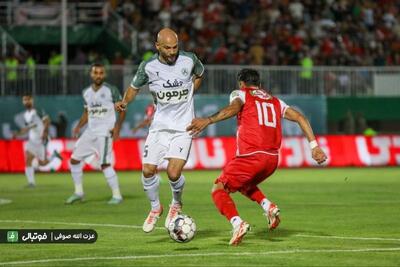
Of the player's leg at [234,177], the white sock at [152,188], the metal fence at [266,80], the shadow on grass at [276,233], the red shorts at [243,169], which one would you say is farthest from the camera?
the metal fence at [266,80]

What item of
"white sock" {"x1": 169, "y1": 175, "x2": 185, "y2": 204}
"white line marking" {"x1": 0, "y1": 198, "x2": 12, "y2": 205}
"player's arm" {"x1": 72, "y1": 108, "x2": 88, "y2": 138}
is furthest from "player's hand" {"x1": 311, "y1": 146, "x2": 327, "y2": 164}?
"white line marking" {"x1": 0, "y1": 198, "x2": 12, "y2": 205}

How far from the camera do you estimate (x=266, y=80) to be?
3766 centimetres

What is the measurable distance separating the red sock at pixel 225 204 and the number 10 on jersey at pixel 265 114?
1025mm

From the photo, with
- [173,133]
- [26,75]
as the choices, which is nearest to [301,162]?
[26,75]

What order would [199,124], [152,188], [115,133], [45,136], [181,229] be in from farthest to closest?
1. [45,136]
2. [115,133]
3. [152,188]
4. [181,229]
5. [199,124]

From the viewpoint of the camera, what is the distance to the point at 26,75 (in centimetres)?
3628

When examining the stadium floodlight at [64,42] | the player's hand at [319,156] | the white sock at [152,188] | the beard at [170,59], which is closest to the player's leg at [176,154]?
the white sock at [152,188]

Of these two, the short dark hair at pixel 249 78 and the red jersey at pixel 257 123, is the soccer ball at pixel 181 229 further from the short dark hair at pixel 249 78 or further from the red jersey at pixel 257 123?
the short dark hair at pixel 249 78

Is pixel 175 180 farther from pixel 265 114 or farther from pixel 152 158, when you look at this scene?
pixel 265 114

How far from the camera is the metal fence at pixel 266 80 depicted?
36.4 meters

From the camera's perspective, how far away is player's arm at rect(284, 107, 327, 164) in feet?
44.9

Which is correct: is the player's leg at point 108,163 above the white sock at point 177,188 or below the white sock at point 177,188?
below

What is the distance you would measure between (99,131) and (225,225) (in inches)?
240

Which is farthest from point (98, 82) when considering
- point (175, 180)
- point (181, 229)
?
point (181, 229)
